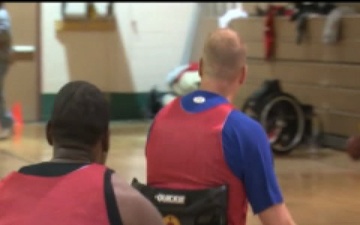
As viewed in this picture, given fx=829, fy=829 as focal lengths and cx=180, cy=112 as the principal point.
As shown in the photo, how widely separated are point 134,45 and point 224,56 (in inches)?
276

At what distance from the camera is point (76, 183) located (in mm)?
1804

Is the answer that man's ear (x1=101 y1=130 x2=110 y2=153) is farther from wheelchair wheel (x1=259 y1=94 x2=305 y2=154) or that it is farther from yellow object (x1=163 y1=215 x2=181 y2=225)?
wheelchair wheel (x1=259 y1=94 x2=305 y2=154)

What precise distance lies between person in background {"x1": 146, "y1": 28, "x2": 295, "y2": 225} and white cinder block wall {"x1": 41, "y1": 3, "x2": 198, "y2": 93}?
22.0ft

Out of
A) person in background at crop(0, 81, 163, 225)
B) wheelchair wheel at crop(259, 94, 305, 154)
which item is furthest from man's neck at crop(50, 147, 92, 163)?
wheelchair wheel at crop(259, 94, 305, 154)

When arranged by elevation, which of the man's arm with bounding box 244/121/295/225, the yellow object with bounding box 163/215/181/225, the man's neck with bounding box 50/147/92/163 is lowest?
the yellow object with bounding box 163/215/181/225

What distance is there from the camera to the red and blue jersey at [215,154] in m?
2.54

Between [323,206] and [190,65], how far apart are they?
4.45m

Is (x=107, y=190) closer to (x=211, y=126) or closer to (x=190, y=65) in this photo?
(x=211, y=126)

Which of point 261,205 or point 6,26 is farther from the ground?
point 261,205

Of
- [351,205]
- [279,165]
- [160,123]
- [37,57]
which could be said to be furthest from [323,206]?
[37,57]

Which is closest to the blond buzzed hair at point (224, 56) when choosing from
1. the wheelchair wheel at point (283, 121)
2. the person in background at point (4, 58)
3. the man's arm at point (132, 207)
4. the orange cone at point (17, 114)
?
the man's arm at point (132, 207)

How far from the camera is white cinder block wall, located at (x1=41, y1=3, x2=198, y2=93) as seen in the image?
367 inches

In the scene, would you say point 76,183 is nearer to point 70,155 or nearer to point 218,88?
point 70,155

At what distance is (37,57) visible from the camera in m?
9.32
